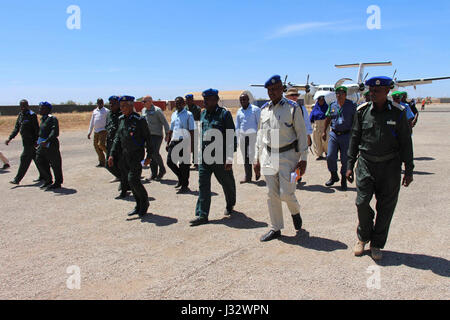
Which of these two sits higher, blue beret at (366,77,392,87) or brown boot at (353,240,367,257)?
blue beret at (366,77,392,87)

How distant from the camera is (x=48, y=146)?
838cm

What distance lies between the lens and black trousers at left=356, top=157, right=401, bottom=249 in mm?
4031

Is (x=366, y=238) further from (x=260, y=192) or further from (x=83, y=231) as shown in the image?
(x=83, y=231)

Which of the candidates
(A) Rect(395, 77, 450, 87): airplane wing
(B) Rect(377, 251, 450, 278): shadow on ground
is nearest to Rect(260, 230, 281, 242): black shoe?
(B) Rect(377, 251, 450, 278): shadow on ground

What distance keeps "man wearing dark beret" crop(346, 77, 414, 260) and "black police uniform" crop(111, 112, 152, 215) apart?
137 inches

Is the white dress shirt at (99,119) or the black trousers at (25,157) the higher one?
the white dress shirt at (99,119)

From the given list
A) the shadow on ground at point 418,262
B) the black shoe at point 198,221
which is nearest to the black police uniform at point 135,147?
the black shoe at point 198,221

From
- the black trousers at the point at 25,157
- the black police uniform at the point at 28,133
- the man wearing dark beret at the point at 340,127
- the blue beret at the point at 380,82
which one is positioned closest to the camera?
the blue beret at the point at 380,82

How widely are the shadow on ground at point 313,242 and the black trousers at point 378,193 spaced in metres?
0.38

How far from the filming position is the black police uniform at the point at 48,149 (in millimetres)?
8391

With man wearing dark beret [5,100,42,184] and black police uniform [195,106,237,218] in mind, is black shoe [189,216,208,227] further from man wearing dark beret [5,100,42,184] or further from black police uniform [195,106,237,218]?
man wearing dark beret [5,100,42,184]

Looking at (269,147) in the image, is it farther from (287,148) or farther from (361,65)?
(361,65)

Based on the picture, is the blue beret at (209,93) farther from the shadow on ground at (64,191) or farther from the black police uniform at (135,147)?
the shadow on ground at (64,191)

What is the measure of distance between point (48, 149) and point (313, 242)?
6.65 metres
